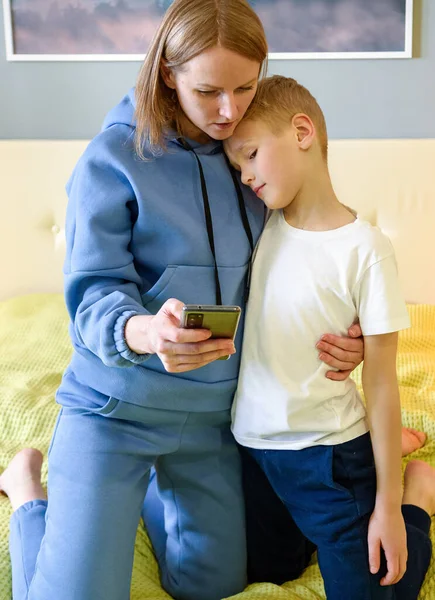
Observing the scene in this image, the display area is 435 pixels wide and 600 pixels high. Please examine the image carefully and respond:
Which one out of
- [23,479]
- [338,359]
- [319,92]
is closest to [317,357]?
[338,359]

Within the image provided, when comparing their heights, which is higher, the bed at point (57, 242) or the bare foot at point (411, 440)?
the bed at point (57, 242)

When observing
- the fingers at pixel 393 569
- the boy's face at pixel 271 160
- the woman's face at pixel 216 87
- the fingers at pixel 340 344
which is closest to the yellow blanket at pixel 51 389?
the fingers at pixel 393 569

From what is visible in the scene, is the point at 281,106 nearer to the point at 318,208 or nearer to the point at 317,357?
the point at 318,208

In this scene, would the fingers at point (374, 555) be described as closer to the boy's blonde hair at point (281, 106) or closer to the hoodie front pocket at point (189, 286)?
the hoodie front pocket at point (189, 286)

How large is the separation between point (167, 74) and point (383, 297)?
0.47 m

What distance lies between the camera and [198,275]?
1095 mm

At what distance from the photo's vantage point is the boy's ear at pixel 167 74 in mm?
1078

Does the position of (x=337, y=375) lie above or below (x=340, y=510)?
above

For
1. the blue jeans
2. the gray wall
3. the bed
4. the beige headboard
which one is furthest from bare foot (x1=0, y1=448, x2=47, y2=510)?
the gray wall

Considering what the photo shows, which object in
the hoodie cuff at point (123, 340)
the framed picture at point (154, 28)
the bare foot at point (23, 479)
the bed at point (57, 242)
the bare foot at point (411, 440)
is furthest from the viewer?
the framed picture at point (154, 28)

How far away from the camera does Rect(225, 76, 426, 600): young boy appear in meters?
1.03

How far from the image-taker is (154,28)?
2.13 meters

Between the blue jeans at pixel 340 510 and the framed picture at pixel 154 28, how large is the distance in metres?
1.39

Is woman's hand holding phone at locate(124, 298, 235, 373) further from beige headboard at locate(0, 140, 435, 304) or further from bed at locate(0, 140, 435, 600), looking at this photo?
beige headboard at locate(0, 140, 435, 304)
